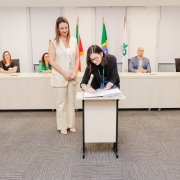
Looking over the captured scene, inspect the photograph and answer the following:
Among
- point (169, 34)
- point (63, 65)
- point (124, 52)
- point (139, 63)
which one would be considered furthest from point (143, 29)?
point (63, 65)

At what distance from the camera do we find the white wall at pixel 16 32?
6.10m

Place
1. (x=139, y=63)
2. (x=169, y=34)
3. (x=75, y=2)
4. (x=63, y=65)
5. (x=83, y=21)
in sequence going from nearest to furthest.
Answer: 1. (x=63, y=65)
2. (x=139, y=63)
3. (x=75, y=2)
4. (x=83, y=21)
5. (x=169, y=34)

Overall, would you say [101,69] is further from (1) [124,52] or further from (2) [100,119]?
(1) [124,52]

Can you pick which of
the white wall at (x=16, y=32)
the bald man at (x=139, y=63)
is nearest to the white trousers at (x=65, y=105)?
the bald man at (x=139, y=63)

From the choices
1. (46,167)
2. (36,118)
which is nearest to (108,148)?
(46,167)

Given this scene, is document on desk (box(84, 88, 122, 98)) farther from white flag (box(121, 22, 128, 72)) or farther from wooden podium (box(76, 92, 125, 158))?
white flag (box(121, 22, 128, 72))

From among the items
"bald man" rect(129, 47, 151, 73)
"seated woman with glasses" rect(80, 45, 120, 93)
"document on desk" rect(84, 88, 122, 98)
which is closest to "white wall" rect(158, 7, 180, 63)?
"bald man" rect(129, 47, 151, 73)

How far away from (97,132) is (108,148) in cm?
36

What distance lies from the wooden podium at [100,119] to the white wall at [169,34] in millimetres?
4637

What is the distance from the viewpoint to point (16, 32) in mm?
6195

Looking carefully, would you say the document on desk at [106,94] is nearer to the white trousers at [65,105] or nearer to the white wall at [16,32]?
the white trousers at [65,105]

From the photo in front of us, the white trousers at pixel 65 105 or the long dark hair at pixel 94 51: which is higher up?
the long dark hair at pixel 94 51

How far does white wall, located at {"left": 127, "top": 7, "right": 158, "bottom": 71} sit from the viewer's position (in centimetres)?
614

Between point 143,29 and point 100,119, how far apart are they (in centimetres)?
470
